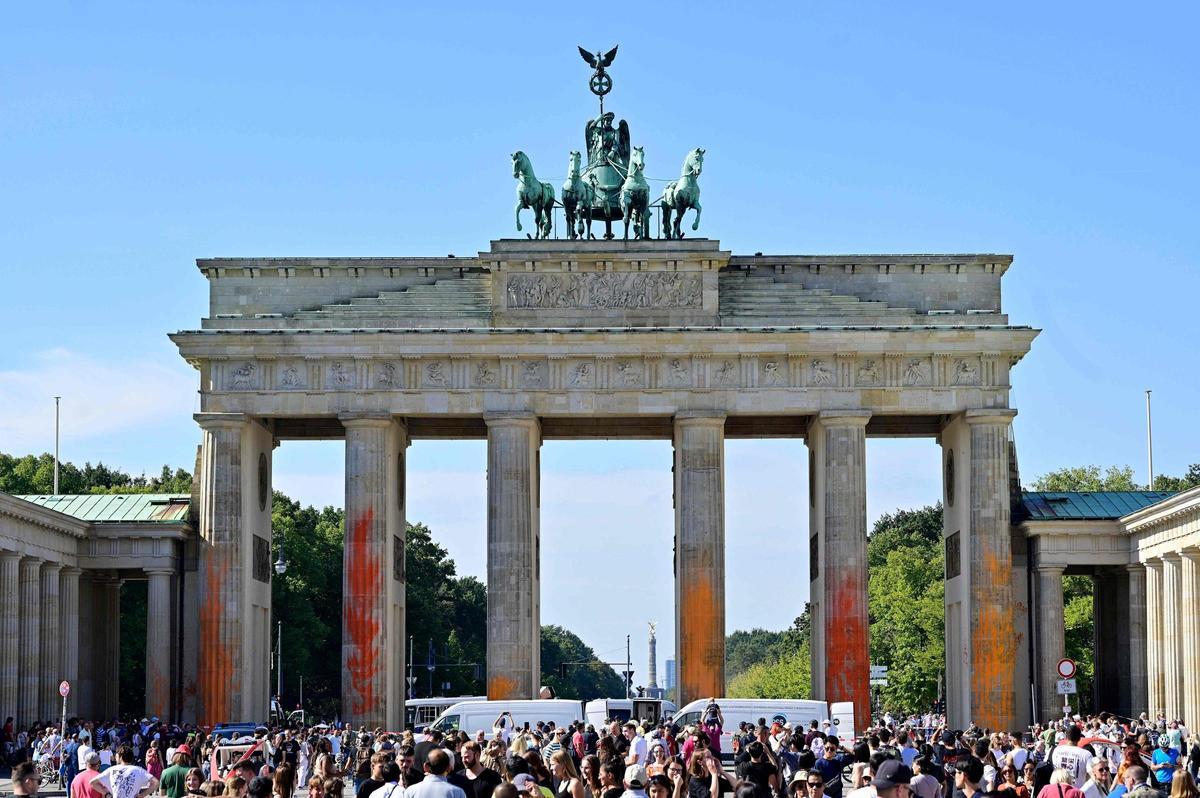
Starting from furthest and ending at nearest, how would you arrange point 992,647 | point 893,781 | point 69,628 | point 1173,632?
1. point 69,628
2. point 992,647
3. point 1173,632
4. point 893,781

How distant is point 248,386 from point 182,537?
612 cm

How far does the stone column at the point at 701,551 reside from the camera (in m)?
77.0

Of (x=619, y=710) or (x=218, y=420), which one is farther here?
(x=218, y=420)

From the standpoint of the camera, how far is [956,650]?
79.3 meters

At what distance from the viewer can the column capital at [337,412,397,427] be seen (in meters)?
77.6

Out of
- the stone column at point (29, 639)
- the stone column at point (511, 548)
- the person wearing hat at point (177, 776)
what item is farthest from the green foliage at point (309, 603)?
the person wearing hat at point (177, 776)

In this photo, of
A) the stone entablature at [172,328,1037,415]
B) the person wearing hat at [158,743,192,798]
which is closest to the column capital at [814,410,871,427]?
the stone entablature at [172,328,1037,415]

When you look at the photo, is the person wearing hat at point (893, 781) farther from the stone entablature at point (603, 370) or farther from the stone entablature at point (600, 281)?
the stone entablature at point (600, 281)

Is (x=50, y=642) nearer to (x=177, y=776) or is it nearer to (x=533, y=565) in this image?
(x=533, y=565)

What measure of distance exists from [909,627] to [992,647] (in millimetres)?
45850

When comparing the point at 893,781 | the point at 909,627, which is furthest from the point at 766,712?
the point at 909,627

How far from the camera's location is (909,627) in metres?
121

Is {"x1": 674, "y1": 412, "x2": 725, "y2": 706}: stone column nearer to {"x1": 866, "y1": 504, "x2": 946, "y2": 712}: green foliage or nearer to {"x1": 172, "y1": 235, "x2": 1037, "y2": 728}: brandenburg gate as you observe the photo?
{"x1": 172, "y1": 235, "x2": 1037, "y2": 728}: brandenburg gate

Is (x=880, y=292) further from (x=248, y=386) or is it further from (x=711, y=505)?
(x=248, y=386)
